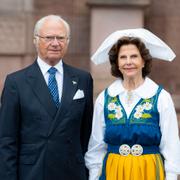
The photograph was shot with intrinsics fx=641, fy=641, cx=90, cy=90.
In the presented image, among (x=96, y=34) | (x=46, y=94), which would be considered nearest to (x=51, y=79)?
(x=46, y=94)

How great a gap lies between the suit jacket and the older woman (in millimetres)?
211

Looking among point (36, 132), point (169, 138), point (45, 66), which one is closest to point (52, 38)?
point (45, 66)

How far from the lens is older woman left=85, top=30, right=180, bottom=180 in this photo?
14.4ft

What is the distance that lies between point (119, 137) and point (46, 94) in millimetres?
598

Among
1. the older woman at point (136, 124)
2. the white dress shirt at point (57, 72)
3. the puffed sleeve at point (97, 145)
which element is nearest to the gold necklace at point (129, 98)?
the older woman at point (136, 124)

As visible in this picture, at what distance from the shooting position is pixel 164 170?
4.42 meters

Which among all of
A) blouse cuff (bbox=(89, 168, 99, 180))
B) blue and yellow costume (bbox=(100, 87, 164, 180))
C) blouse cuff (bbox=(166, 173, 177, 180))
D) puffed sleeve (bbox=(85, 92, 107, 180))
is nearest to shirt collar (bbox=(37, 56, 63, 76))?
puffed sleeve (bbox=(85, 92, 107, 180))

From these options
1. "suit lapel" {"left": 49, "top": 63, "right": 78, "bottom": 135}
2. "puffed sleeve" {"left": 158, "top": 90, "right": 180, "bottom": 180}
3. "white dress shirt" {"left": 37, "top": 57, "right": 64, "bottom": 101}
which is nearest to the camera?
"puffed sleeve" {"left": 158, "top": 90, "right": 180, "bottom": 180}

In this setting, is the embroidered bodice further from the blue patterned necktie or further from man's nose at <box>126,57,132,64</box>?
the blue patterned necktie

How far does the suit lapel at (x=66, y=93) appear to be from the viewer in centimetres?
446

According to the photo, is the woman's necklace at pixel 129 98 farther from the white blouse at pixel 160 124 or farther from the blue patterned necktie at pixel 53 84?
the blue patterned necktie at pixel 53 84

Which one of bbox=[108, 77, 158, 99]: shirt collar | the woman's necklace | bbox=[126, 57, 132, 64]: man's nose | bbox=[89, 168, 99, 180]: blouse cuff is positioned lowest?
bbox=[89, 168, 99, 180]: blouse cuff

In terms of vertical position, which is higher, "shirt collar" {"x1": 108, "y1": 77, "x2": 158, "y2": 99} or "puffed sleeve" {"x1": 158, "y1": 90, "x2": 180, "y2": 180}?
"shirt collar" {"x1": 108, "y1": 77, "x2": 158, "y2": 99}

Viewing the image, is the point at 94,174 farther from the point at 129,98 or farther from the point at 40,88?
the point at 40,88
